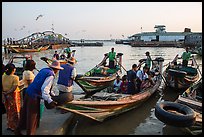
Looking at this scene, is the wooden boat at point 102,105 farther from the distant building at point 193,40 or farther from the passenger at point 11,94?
the distant building at point 193,40

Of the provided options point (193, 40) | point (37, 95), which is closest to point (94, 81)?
point (37, 95)

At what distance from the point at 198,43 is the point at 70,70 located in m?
52.3

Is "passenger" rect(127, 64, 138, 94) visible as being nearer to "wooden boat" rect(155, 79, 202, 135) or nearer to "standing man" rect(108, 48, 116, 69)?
"wooden boat" rect(155, 79, 202, 135)

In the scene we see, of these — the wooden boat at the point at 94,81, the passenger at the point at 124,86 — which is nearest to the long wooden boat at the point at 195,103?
the passenger at the point at 124,86

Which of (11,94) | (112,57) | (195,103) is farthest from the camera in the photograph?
(112,57)

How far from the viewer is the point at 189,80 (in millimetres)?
11516

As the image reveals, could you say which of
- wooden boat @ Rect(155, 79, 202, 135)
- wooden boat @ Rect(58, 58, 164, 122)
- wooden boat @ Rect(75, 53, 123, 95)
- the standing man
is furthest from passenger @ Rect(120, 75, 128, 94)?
the standing man

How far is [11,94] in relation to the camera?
5.52m

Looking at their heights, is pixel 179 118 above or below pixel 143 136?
above

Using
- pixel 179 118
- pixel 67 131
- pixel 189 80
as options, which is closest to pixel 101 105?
pixel 67 131

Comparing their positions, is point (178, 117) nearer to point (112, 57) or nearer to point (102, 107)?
point (102, 107)

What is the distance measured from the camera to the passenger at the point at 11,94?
5457 mm

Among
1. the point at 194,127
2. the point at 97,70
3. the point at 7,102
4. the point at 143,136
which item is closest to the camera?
the point at 7,102

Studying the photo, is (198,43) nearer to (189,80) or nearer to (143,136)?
(189,80)
